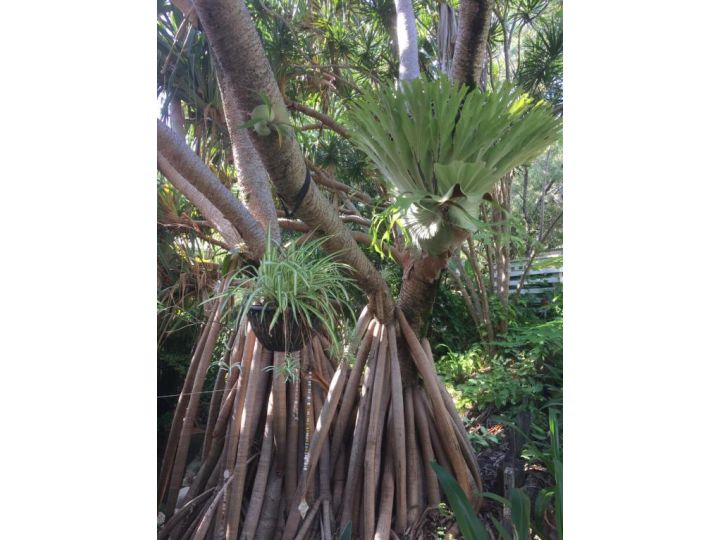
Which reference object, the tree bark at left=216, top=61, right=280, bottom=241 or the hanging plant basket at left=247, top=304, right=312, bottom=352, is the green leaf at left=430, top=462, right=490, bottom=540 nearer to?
the hanging plant basket at left=247, top=304, right=312, bottom=352

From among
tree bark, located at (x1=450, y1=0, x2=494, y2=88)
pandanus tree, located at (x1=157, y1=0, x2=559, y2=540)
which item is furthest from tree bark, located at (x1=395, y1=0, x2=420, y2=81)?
tree bark, located at (x1=450, y1=0, x2=494, y2=88)

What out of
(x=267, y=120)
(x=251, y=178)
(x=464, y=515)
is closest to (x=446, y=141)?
(x=267, y=120)

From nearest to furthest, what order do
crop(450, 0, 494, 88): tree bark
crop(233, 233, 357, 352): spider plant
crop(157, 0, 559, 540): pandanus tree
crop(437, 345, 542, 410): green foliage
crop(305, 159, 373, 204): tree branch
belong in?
crop(233, 233, 357, 352): spider plant → crop(450, 0, 494, 88): tree bark → crop(157, 0, 559, 540): pandanus tree → crop(437, 345, 542, 410): green foliage → crop(305, 159, 373, 204): tree branch

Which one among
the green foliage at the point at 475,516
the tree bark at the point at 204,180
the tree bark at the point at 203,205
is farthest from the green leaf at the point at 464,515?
the tree bark at the point at 203,205

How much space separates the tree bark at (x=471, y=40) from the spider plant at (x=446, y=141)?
10.1 inches

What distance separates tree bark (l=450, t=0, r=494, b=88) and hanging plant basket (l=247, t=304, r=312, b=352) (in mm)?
715

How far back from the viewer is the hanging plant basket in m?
1.06

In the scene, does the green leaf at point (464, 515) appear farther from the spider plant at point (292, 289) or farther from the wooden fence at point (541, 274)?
the wooden fence at point (541, 274)

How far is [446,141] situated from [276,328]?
0.54 metres
